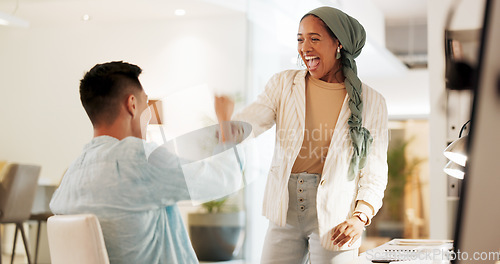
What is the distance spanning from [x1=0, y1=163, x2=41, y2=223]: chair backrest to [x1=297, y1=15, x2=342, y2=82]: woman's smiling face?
2.52m

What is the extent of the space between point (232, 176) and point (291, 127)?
0.18 metres

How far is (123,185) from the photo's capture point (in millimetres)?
1352

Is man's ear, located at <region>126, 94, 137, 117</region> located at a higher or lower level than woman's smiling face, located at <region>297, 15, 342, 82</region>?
lower

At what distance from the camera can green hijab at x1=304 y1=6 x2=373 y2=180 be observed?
4.41 ft

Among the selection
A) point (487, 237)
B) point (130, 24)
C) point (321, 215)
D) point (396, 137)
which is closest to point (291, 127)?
point (321, 215)

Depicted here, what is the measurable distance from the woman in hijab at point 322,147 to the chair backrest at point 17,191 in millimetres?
2449

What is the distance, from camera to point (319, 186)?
1298mm

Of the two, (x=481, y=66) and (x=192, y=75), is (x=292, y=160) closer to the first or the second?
(x=481, y=66)

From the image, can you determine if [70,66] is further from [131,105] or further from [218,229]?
[131,105]

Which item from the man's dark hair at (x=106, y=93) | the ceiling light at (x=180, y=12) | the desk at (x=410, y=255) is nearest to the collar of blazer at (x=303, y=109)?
the desk at (x=410, y=255)

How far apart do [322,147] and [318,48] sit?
0.79 ft

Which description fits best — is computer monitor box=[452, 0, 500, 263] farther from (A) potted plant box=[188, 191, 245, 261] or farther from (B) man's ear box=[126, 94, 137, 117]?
(A) potted plant box=[188, 191, 245, 261]

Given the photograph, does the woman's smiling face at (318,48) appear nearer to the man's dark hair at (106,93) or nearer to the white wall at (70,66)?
the man's dark hair at (106,93)

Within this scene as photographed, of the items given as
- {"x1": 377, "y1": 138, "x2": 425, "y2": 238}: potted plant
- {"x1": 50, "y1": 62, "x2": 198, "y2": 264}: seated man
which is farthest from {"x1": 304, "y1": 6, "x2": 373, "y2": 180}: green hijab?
{"x1": 377, "y1": 138, "x2": 425, "y2": 238}: potted plant
